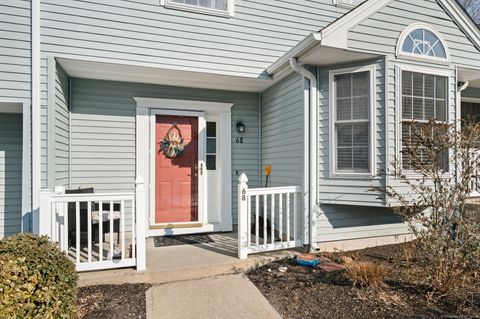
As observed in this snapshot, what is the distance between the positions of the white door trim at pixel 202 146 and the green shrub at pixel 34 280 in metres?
2.48

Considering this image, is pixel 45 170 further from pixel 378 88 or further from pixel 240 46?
pixel 378 88

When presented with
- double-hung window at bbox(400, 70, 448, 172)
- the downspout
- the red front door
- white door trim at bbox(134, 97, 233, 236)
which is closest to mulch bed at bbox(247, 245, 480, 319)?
the downspout

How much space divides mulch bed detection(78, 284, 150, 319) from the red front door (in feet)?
6.26

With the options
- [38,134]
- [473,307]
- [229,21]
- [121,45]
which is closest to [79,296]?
[38,134]

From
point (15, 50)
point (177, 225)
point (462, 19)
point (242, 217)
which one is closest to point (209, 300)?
point (242, 217)

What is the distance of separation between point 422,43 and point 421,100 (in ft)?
2.76

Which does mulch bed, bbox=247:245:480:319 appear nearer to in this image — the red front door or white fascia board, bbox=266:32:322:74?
the red front door

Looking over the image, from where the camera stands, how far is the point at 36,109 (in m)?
3.58

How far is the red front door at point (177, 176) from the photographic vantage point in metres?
4.98

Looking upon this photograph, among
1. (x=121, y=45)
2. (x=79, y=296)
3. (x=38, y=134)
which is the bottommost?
(x=79, y=296)

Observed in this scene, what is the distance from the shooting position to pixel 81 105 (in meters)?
4.54

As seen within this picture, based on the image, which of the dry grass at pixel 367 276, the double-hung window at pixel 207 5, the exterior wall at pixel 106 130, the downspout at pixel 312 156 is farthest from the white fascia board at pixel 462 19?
the exterior wall at pixel 106 130

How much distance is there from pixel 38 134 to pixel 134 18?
6.87ft

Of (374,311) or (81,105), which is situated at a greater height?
(81,105)
